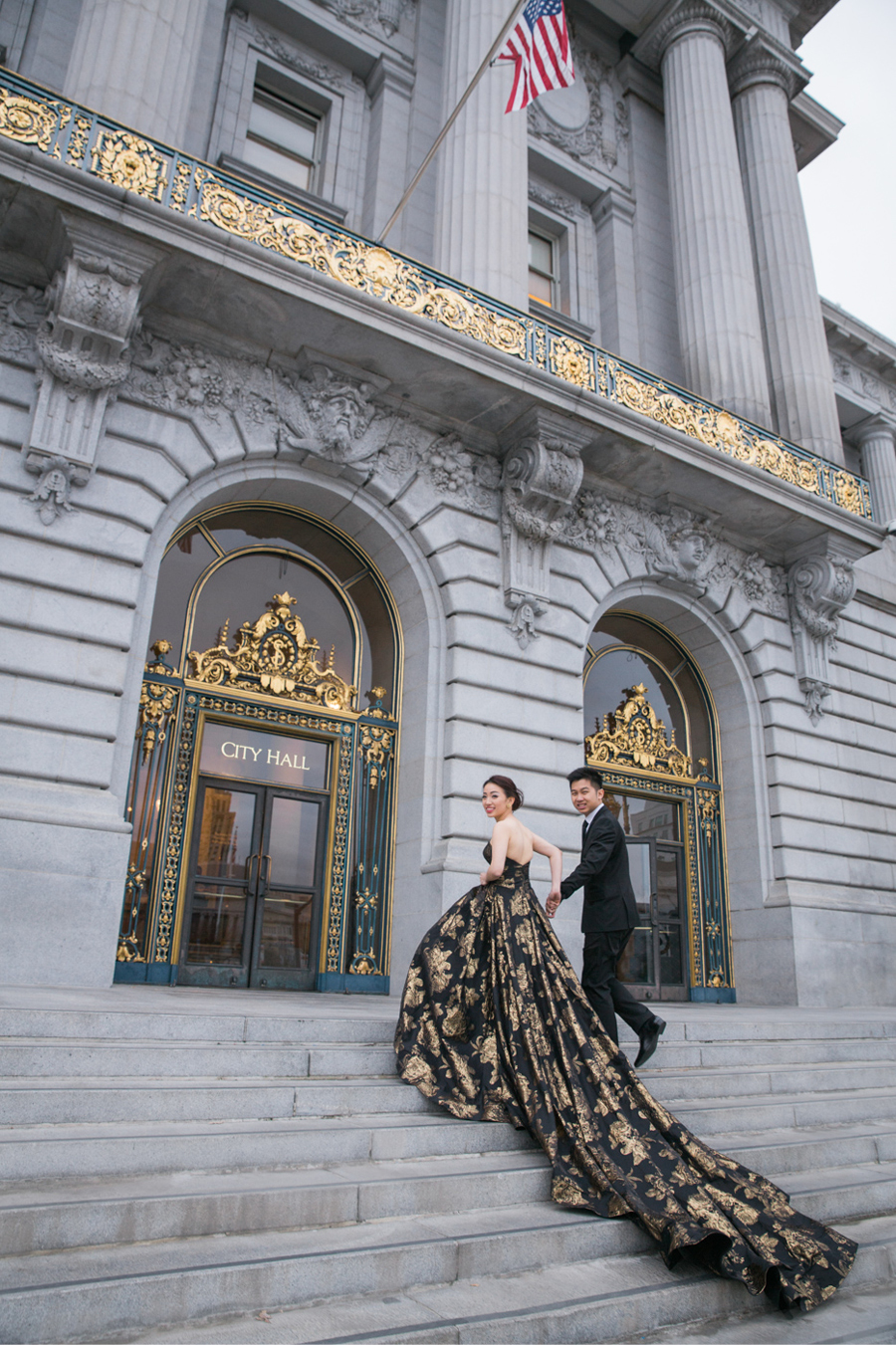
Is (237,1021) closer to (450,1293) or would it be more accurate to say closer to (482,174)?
(450,1293)

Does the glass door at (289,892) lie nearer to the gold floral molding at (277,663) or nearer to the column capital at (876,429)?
the gold floral molding at (277,663)

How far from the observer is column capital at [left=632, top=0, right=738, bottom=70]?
1917cm

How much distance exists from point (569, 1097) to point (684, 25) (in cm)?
2142

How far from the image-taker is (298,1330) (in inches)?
137

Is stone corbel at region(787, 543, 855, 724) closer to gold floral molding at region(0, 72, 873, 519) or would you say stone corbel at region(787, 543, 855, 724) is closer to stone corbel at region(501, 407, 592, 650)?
gold floral molding at region(0, 72, 873, 519)

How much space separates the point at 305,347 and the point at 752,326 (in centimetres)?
954

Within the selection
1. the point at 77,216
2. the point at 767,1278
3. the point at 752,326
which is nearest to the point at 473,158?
the point at 752,326

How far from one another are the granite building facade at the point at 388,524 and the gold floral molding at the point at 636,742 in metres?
0.07

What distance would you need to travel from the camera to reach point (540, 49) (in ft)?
40.2

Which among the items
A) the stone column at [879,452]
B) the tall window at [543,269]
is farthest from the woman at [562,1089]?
the stone column at [879,452]

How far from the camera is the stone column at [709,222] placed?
16609 millimetres

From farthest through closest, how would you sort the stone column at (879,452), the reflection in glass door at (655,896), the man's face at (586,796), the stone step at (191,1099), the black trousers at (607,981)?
the stone column at (879,452)
the reflection in glass door at (655,896)
the man's face at (586,796)
the black trousers at (607,981)
the stone step at (191,1099)

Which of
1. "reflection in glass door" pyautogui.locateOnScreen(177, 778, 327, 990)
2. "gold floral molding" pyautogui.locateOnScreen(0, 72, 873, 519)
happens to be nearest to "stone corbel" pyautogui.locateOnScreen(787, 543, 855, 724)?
"gold floral molding" pyautogui.locateOnScreen(0, 72, 873, 519)

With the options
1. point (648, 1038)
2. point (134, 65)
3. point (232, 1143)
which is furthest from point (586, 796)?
point (134, 65)
